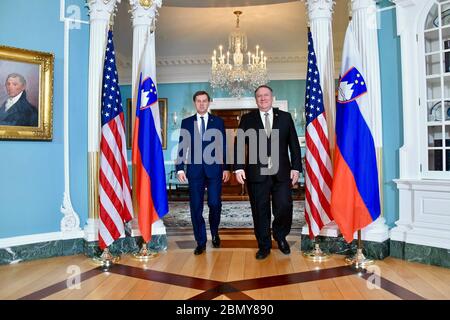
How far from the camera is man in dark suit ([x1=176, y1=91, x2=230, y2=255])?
11.6ft

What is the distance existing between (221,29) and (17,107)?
14.9ft

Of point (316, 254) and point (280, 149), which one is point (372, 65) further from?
point (316, 254)

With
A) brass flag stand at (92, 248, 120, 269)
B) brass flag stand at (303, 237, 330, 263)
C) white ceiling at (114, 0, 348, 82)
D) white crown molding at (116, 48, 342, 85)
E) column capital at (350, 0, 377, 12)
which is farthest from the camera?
white crown molding at (116, 48, 342, 85)

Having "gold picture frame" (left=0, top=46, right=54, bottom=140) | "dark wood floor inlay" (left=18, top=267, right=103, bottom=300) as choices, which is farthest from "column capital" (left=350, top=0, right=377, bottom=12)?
"dark wood floor inlay" (left=18, top=267, right=103, bottom=300)

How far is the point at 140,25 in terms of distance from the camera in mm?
3645

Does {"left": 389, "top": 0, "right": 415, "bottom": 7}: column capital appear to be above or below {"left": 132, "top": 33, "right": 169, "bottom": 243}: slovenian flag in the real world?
above

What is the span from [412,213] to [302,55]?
231 inches

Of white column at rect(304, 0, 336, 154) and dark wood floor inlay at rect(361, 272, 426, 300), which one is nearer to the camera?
dark wood floor inlay at rect(361, 272, 426, 300)

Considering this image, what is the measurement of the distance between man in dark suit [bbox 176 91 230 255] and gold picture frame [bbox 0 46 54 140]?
4.74ft

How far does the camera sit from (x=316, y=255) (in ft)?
11.0

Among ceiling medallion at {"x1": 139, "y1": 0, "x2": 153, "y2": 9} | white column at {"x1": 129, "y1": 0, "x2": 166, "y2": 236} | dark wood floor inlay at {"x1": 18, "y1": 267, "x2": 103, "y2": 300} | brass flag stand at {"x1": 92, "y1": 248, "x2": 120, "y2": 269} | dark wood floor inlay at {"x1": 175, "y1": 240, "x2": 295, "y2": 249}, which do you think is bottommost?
dark wood floor inlay at {"x1": 18, "y1": 267, "x2": 103, "y2": 300}

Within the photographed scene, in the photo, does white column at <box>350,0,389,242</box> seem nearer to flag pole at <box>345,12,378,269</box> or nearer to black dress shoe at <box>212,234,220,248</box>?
flag pole at <box>345,12,378,269</box>

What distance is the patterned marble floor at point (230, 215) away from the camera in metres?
5.21

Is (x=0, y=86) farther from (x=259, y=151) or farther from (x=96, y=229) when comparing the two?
(x=259, y=151)
